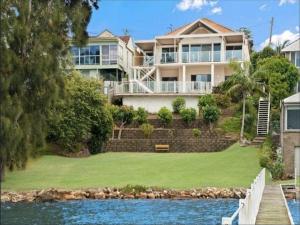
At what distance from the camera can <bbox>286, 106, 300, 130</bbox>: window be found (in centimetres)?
3678

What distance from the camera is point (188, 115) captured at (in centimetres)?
4988

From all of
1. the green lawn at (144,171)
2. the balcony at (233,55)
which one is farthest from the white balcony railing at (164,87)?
the green lawn at (144,171)

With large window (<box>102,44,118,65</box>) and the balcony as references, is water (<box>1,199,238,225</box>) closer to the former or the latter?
the balcony

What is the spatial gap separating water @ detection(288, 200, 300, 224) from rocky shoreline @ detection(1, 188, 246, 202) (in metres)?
2.64

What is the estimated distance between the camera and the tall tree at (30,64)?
61.1 feet

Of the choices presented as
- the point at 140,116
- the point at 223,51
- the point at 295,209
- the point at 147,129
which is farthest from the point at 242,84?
the point at 295,209

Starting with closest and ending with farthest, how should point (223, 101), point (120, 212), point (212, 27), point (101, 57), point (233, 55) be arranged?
point (120, 212)
point (223, 101)
point (233, 55)
point (212, 27)
point (101, 57)

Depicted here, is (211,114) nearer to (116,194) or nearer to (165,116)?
(165,116)

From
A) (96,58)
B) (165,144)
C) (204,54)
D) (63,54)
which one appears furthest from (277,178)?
(96,58)

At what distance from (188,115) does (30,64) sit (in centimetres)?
3114

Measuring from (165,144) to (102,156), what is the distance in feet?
17.9

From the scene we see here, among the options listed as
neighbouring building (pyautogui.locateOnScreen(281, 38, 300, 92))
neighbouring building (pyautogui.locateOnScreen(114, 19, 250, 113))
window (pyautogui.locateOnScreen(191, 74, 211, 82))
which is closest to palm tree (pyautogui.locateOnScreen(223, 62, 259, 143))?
neighbouring building (pyautogui.locateOnScreen(114, 19, 250, 113))

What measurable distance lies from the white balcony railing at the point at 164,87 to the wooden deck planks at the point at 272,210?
28.0 metres

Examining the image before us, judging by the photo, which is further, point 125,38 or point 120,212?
point 125,38
